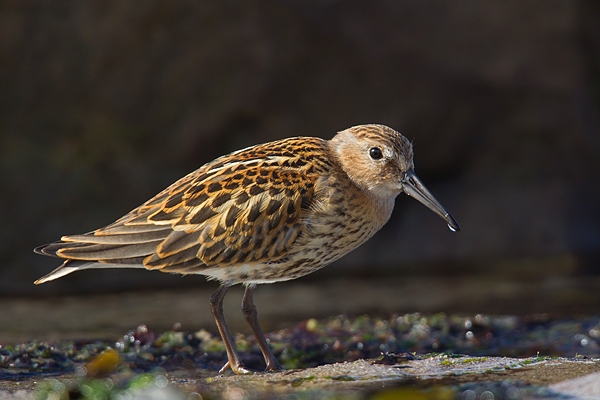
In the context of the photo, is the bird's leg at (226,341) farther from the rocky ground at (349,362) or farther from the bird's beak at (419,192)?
the bird's beak at (419,192)

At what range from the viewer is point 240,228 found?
7.04 meters

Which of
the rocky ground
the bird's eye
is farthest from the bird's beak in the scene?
the rocky ground

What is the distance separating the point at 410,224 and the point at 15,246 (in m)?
5.66

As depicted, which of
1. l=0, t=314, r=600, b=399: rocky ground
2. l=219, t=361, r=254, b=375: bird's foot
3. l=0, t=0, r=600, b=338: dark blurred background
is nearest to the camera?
Result: l=0, t=314, r=600, b=399: rocky ground

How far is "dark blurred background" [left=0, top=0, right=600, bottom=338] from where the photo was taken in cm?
1246

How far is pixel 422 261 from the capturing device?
12.9 metres

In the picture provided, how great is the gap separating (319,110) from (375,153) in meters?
5.39

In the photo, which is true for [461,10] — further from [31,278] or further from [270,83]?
[31,278]

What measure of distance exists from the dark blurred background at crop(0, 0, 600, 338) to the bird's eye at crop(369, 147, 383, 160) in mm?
4728

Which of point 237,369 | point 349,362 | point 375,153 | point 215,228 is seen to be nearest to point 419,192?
point 375,153

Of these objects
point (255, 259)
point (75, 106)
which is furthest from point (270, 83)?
point (255, 259)

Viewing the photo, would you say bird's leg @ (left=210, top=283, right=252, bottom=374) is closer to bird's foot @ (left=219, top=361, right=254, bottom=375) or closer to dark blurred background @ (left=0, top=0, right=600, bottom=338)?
bird's foot @ (left=219, top=361, right=254, bottom=375)

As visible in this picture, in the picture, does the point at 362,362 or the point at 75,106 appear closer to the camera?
the point at 362,362

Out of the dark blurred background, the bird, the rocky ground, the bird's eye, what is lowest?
the rocky ground
